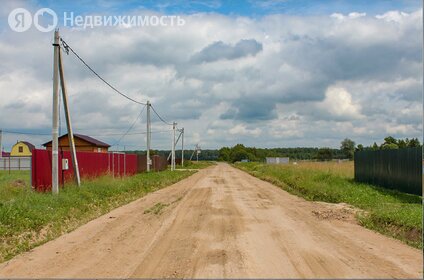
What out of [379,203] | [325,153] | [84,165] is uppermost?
[325,153]

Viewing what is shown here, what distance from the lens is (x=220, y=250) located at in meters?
8.59

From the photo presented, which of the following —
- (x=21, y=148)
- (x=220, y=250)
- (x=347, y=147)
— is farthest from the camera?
(x=347, y=147)

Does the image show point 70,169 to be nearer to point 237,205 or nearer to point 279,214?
point 237,205

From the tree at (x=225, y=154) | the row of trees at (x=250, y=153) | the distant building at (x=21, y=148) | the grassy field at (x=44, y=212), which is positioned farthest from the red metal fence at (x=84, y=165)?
the tree at (x=225, y=154)

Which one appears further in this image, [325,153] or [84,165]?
[325,153]

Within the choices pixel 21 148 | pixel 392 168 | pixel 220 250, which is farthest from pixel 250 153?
pixel 220 250

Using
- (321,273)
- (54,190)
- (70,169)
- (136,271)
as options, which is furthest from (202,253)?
(70,169)

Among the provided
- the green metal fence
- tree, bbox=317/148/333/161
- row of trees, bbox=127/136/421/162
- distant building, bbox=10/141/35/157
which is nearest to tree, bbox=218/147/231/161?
row of trees, bbox=127/136/421/162

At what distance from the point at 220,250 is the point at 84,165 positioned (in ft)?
53.3

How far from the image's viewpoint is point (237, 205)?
54.4ft

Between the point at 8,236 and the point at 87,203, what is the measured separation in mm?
6025

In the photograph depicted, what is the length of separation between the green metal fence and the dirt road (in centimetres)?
600

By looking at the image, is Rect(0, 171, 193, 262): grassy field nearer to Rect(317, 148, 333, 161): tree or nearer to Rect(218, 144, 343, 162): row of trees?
Rect(317, 148, 333, 161): tree

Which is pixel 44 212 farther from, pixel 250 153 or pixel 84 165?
pixel 250 153
